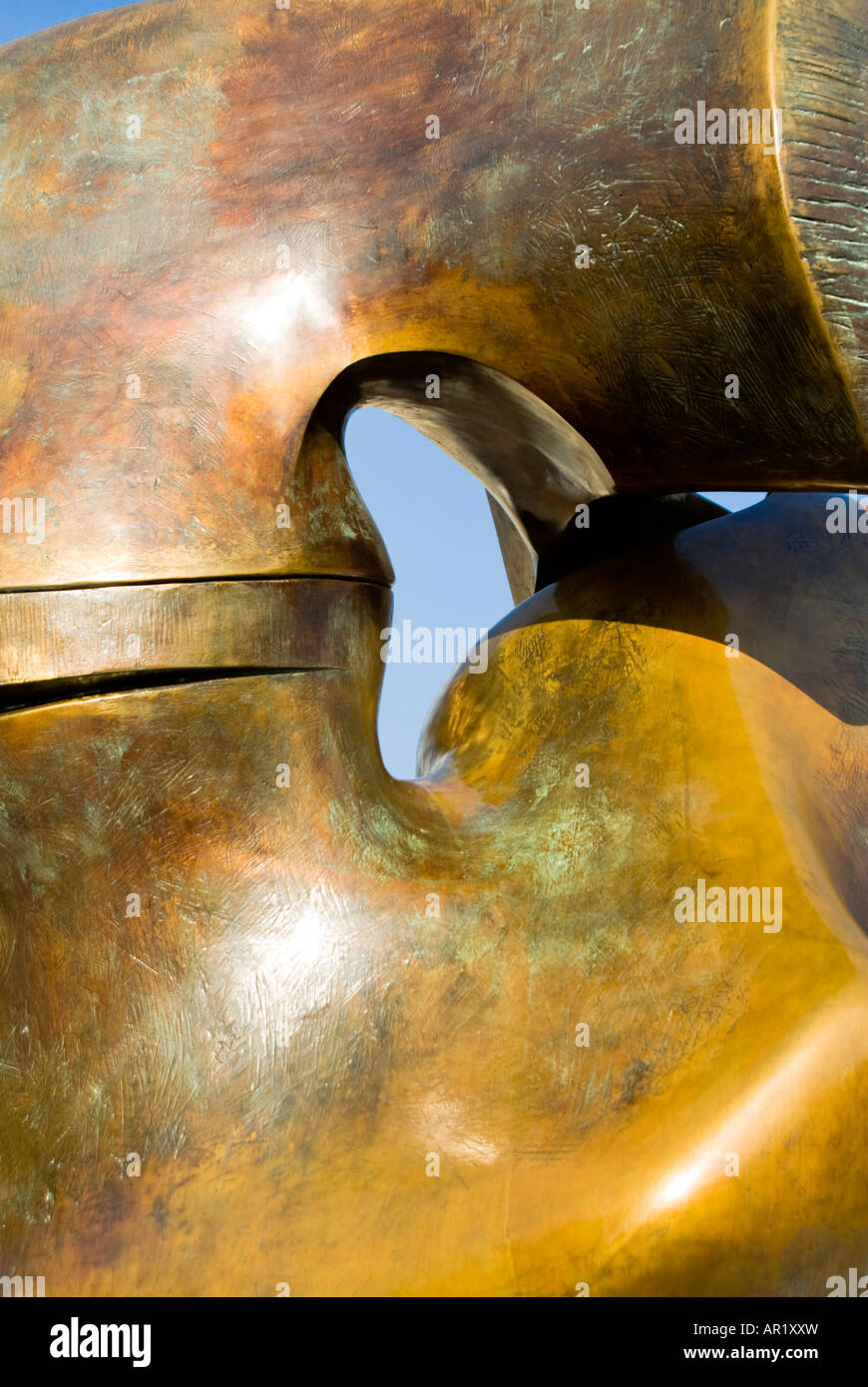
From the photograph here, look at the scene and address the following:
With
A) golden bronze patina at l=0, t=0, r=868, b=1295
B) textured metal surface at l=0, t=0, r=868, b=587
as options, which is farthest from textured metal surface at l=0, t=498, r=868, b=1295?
textured metal surface at l=0, t=0, r=868, b=587

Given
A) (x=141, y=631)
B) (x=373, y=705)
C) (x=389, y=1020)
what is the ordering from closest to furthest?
(x=141, y=631) → (x=389, y=1020) → (x=373, y=705)

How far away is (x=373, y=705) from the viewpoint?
2289 millimetres

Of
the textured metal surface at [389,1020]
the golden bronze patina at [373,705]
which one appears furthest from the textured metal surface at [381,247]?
the textured metal surface at [389,1020]

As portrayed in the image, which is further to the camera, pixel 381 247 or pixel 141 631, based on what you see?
pixel 381 247

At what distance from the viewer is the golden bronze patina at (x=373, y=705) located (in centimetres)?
195

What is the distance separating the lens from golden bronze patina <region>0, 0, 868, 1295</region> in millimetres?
1949

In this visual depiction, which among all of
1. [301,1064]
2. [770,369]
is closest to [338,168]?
[770,369]

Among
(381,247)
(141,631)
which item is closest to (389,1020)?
(141,631)

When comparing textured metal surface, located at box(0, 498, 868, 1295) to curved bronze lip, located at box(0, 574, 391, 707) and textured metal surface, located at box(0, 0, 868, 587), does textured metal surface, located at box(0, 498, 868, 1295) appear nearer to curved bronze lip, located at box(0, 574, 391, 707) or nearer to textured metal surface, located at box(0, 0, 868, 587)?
curved bronze lip, located at box(0, 574, 391, 707)

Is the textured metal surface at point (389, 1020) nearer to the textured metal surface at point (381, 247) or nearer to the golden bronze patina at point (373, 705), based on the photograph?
the golden bronze patina at point (373, 705)

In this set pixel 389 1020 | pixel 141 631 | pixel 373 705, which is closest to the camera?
pixel 141 631

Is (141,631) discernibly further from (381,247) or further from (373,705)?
(381,247)

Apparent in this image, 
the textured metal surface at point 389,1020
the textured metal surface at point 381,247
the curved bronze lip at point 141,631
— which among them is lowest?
the textured metal surface at point 389,1020

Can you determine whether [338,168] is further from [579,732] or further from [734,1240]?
[734,1240]
